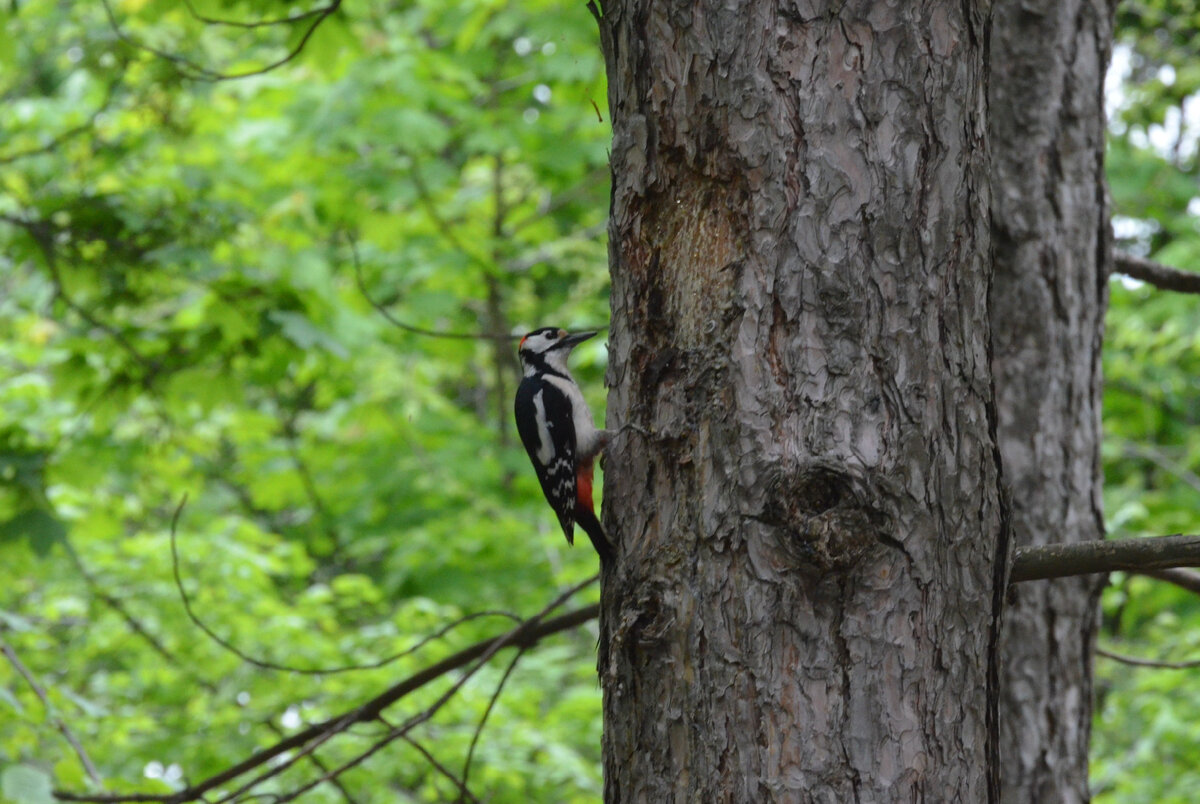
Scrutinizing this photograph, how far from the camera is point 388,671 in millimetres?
6074

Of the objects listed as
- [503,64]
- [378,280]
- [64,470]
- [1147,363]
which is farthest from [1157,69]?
[64,470]

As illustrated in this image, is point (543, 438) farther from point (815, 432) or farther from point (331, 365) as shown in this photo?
point (331, 365)

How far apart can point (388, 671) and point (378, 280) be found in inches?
129

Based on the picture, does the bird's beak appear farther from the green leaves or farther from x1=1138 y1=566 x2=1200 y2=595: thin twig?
the green leaves

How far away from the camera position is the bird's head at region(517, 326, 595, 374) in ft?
13.0

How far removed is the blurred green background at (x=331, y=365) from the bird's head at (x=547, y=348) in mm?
1097

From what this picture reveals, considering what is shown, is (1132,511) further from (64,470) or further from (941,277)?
(64,470)

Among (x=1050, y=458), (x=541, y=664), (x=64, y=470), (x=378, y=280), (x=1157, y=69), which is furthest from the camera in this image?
(x=1157, y=69)

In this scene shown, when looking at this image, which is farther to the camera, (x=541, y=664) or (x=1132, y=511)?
(x=541, y=664)

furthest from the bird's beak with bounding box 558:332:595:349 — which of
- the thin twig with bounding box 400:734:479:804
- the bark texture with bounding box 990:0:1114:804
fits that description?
the thin twig with bounding box 400:734:479:804

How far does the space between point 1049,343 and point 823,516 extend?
148 cm

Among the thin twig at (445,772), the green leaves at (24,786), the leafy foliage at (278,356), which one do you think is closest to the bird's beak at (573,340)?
the leafy foliage at (278,356)

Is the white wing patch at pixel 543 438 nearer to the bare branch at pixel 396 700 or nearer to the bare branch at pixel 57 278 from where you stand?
the bare branch at pixel 396 700

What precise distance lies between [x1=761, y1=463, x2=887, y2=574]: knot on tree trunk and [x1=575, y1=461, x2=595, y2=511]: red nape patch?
5.20 ft
